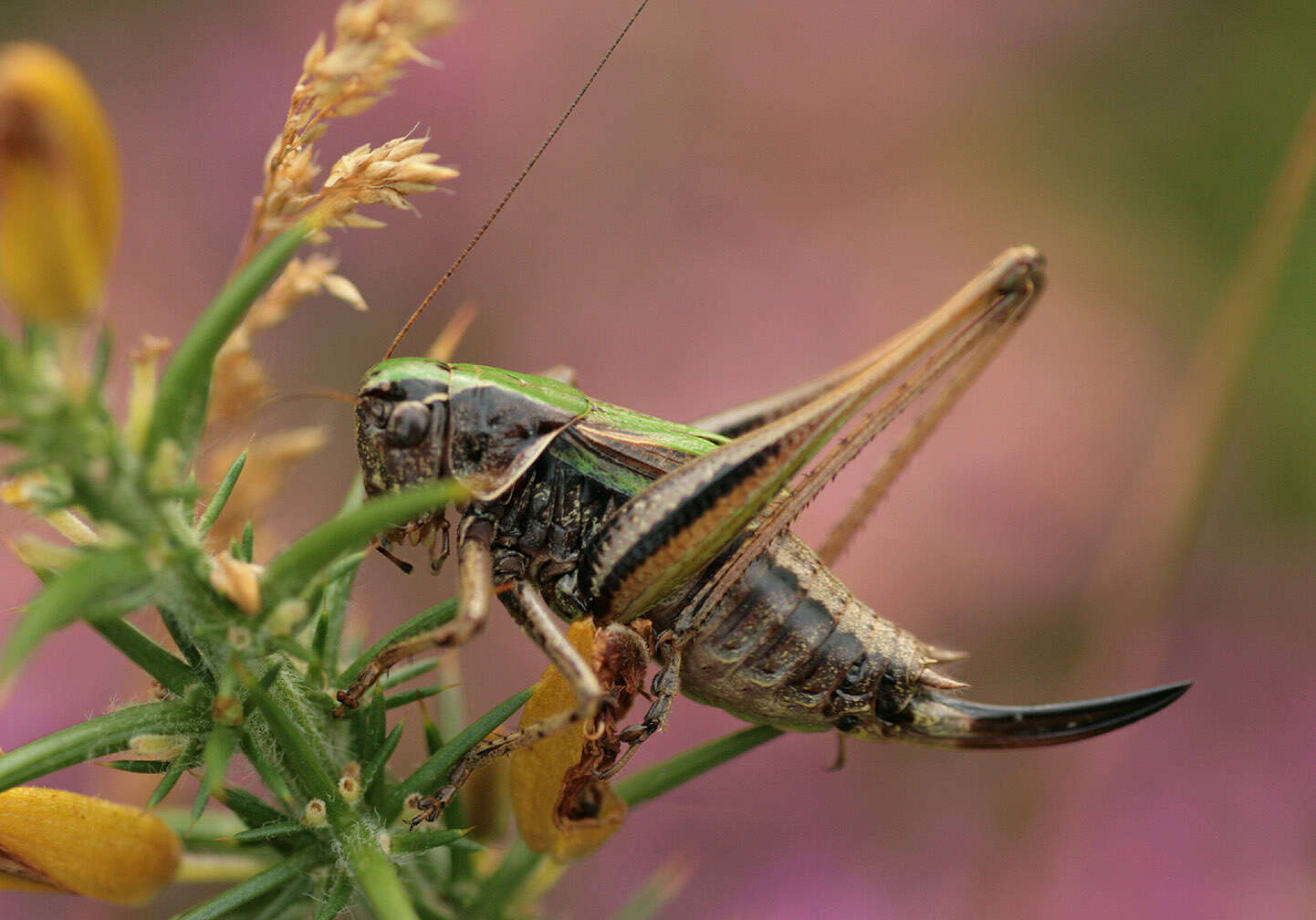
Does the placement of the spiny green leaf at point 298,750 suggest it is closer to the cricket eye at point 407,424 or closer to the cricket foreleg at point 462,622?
the cricket foreleg at point 462,622

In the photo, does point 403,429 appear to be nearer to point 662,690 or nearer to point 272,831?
point 662,690

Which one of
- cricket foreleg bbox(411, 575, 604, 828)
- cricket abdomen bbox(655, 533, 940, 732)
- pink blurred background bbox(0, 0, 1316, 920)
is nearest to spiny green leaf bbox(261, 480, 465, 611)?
cricket foreleg bbox(411, 575, 604, 828)

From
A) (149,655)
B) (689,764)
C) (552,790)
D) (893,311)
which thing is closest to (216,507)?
(149,655)

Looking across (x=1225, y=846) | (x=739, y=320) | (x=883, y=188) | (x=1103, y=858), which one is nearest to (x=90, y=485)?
(x=1103, y=858)

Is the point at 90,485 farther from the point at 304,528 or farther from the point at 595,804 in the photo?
the point at 304,528

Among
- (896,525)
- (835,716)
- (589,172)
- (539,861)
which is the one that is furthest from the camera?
(589,172)

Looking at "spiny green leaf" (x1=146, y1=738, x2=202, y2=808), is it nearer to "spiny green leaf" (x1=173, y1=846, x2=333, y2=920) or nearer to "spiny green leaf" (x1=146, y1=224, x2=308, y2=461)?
"spiny green leaf" (x1=173, y1=846, x2=333, y2=920)

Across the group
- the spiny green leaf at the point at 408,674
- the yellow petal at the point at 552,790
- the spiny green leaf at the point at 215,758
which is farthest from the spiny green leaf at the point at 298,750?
the yellow petal at the point at 552,790
